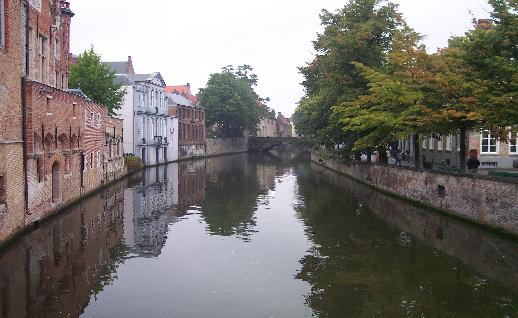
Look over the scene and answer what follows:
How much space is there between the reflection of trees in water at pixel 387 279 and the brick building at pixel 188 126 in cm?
5987

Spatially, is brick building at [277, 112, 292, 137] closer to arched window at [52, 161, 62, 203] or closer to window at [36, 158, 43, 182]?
arched window at [52, 161, 62, 203]

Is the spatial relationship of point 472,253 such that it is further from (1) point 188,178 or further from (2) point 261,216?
(1) point 188,178

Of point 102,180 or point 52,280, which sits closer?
point 52,280

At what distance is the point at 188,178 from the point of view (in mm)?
48938

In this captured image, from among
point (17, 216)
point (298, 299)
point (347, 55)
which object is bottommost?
point (298, 299)

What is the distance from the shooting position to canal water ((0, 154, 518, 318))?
512 inches

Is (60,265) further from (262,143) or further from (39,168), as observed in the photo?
(262,143)

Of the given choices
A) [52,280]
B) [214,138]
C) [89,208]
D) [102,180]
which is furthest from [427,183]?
[214,138]

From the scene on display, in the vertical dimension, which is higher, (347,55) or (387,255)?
(347,55)

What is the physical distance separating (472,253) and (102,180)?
92.1ft

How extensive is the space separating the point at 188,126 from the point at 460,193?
2541 inches

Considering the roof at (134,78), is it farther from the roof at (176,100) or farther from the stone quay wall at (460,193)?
the stone quay wall at (460,193)

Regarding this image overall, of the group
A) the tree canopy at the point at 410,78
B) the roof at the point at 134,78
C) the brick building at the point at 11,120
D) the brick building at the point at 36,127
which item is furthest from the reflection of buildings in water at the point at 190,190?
the roof at the point at 134,78

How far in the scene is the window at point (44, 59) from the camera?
28.1 metres
